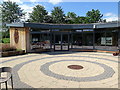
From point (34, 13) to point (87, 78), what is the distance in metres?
43.9

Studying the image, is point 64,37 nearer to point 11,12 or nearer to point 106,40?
point 106,40

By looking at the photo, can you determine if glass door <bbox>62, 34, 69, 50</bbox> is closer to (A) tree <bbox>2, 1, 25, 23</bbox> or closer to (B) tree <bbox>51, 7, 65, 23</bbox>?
(B) tree <bbox>51, 7, 65, 23</bbox>

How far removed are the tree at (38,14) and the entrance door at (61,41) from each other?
31.6 meters

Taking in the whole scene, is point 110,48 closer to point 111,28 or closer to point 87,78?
point 111,28

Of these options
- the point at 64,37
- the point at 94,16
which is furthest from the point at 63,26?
the point at 94,16

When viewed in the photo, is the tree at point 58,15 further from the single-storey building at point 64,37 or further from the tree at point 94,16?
the single-storey building at point 64,37

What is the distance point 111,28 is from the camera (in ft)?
42.1

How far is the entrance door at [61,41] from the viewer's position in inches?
557

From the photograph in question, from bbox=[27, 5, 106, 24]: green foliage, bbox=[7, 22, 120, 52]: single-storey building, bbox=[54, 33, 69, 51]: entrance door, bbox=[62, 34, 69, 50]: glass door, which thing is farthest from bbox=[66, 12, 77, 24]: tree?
bbox=[54, 33, 69, 51]: entrance door

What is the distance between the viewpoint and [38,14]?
1697 inches

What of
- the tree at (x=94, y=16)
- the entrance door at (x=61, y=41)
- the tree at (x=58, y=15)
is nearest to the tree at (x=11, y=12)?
the tree at (x=58, y=15)

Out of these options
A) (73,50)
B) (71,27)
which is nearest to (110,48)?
(73,50)

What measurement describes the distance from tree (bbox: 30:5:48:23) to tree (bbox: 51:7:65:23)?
3750 mm

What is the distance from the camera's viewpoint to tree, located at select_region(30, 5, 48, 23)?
43.2m
